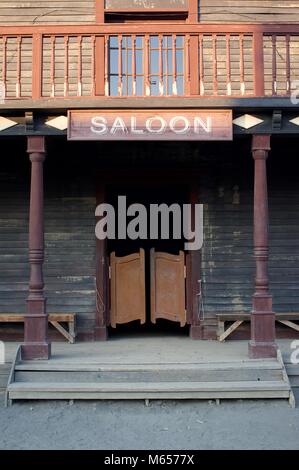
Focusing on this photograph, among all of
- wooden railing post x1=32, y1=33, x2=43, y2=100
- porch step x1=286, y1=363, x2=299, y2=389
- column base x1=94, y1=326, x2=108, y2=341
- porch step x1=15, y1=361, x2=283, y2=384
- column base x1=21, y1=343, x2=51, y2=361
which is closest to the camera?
porch step x1=15, y1=361, x2=283, y2=384

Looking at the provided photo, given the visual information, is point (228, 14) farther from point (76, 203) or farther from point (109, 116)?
point (76, 203)

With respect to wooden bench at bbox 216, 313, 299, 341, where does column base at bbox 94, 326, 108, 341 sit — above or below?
below

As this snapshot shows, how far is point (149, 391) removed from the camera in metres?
6.63

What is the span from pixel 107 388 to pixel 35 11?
7.09 meters

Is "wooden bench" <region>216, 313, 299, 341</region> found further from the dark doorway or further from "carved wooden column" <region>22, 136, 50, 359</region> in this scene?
"carved wooden column" <region>22, 136, 50, 359</region>

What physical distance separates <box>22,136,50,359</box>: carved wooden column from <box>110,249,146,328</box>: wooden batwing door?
7.37ft

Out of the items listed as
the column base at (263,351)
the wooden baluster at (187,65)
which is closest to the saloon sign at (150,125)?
the wooden baluster at (187,65)

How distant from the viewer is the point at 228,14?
970cm

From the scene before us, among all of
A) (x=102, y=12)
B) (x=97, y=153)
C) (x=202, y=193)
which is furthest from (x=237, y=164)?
(x=102, y=12)

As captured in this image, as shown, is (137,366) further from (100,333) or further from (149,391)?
(100,333)

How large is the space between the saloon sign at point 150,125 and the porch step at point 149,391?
3.45 meters

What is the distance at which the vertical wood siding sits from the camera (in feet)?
31.8

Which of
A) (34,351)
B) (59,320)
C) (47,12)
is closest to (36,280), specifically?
(34,351)

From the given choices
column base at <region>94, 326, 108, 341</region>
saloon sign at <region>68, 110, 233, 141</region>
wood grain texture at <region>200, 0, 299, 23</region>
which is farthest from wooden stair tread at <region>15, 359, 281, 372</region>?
wood grain texture at <region>200, 0, 299, 23</region>
